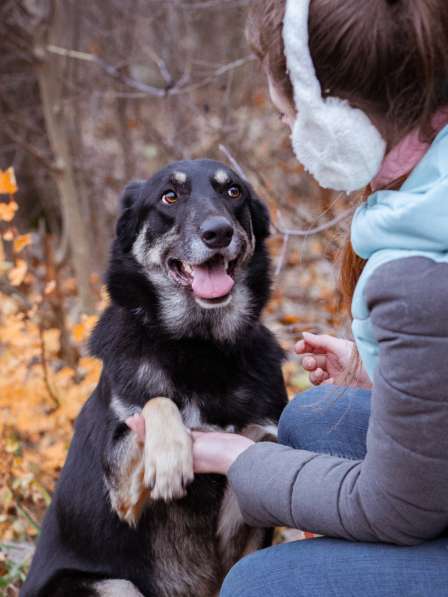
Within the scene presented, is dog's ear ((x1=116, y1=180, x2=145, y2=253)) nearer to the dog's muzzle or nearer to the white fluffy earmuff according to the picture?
the dog's muzzle

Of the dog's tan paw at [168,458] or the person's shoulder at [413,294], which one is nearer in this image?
the person's shoulder at [413,294]

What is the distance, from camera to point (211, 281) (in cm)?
290

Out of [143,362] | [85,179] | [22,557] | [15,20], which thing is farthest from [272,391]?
[85,179]

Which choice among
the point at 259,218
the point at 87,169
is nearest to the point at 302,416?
the point at 259,218

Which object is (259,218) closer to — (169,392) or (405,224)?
(169,392)

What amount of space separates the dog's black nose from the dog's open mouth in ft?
0.23

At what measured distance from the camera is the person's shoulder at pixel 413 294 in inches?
60.9

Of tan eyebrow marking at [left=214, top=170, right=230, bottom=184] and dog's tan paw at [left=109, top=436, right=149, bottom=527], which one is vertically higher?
tan eyebrow marking at [left=214, top=170, right=230, bottom=184]

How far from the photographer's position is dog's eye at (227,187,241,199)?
10.3ft

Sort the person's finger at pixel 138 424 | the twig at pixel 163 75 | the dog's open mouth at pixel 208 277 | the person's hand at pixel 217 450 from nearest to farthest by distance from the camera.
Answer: the person's hand at pixel 217 450 → the person's finger at pixel 138 424 → the dog's open mouth at pixel 208 277 → the twig at pixel 163 75

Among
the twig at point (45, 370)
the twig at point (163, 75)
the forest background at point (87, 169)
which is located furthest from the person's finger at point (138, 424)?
the twig at point (163, 75)

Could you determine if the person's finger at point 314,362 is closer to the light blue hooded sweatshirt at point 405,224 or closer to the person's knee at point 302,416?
the person's knee at point 302,416

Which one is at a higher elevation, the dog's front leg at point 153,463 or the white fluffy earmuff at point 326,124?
the white fluffy earmuff at point 326,124

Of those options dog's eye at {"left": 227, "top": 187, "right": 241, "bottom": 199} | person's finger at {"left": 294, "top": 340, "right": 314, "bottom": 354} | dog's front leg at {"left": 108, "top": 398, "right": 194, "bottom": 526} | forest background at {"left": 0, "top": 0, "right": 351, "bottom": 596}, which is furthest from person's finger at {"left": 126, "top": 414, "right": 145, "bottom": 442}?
dog's eye at {"left": 227, "top": 187, "right": 241, "bottom": 199}
